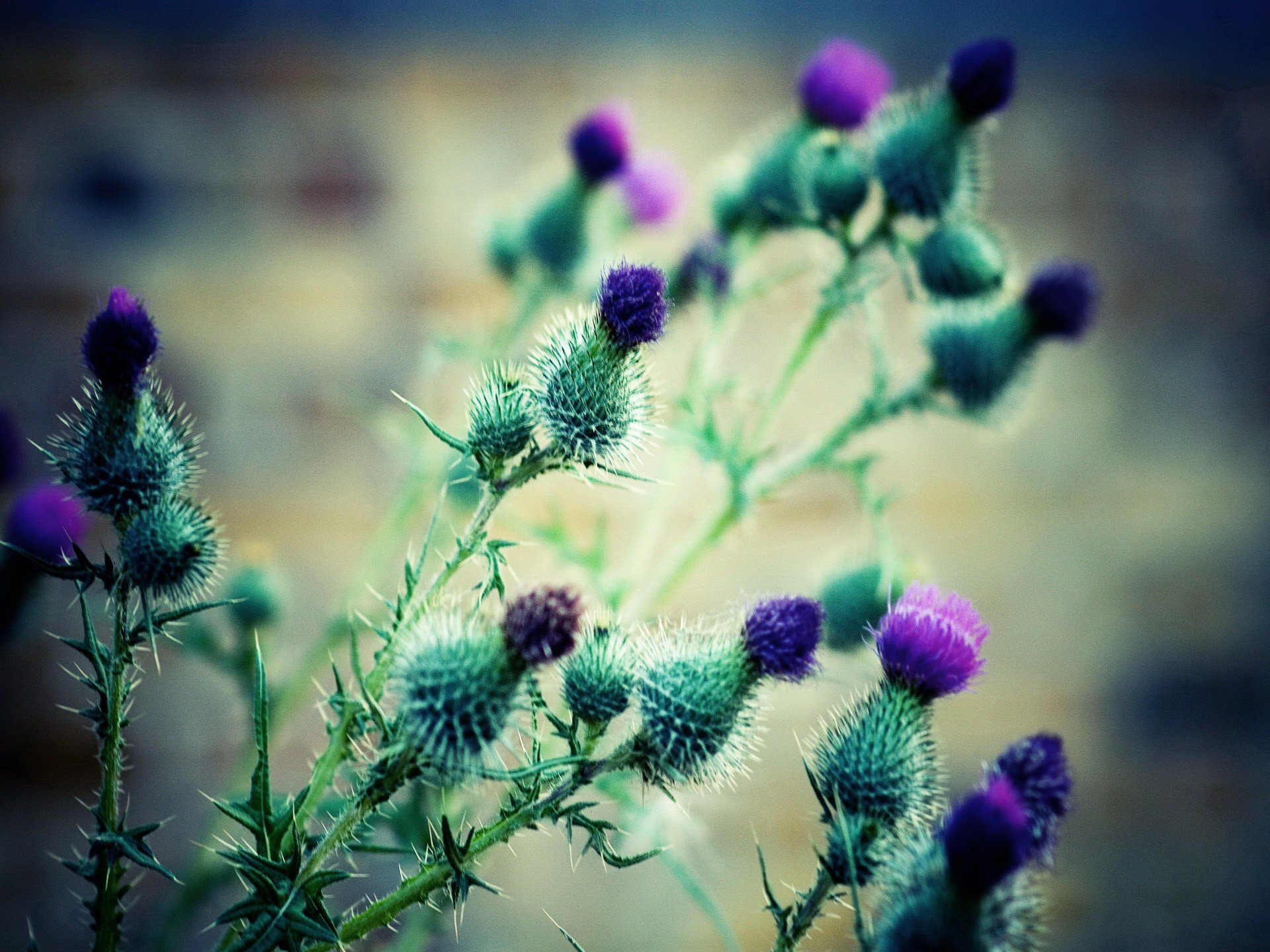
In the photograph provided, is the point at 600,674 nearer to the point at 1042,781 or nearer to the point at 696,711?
the point at 696,711

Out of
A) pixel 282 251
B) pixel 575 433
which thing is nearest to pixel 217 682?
pixel 282 251

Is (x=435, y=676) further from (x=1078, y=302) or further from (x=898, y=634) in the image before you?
(x=1078, y=302)

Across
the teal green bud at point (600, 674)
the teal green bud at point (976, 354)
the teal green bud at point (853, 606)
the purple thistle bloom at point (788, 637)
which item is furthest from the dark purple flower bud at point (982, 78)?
the teal green bud at point (600, 674)

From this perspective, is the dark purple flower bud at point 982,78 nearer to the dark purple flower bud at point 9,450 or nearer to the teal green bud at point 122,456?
the teal green bud at point 122,456

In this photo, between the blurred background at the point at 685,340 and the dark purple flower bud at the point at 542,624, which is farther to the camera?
the blurred background at the point at 685,340

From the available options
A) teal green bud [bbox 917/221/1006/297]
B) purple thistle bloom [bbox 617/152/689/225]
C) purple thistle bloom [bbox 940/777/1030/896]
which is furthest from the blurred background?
purple thistle bloom [bbox 940/777/1030/896]

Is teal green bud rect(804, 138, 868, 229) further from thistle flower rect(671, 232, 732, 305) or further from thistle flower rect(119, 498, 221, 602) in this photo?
thistle flower rect(119, 498, 221, 602)
